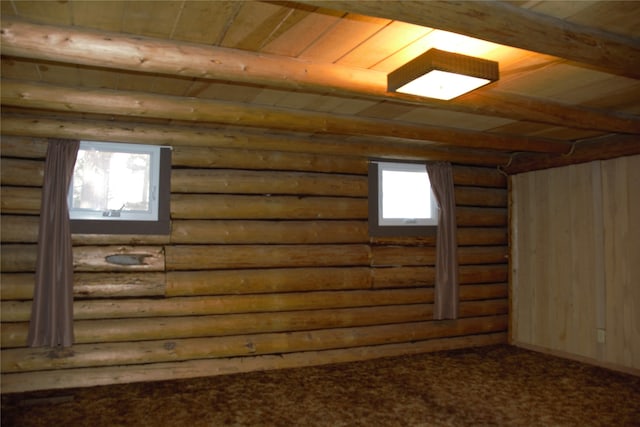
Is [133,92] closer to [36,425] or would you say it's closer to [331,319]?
[36,425]

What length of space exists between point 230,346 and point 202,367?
35 cm

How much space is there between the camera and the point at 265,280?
5.33 metres

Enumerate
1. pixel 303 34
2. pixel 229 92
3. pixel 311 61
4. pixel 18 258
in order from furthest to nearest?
pixel 18 258, pixel 229 92, pixel 311 61, pixel 303 34

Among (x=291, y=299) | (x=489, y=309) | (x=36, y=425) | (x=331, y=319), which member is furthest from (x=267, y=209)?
(x=489, y=309)

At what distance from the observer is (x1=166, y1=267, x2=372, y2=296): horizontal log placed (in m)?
5.06

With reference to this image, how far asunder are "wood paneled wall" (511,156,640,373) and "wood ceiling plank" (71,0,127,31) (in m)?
5.15

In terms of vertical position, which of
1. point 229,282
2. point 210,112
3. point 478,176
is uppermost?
point 210,112

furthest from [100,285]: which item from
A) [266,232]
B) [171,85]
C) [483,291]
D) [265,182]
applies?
[483,291]

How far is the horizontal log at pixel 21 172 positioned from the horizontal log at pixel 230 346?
1607 millimetres

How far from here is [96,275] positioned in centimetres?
480

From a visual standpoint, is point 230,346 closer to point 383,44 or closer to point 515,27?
point 383,44

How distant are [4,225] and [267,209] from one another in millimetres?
2558

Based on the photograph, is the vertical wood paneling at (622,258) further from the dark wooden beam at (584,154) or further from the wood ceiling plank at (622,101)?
the wood ceiling plank at (622,101)

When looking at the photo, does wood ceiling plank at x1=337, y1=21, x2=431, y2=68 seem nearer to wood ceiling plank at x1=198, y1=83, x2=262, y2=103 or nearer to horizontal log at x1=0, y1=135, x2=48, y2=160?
wood ceiling plank at x1=198, y1=83, x2=262, y2=103
